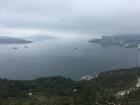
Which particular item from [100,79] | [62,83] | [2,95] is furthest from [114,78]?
[2,95]

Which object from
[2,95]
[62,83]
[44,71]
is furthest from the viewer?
[44,71]

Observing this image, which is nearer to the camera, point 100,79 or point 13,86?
point 13,86

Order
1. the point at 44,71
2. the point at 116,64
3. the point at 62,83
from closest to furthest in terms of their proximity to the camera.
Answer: the point at 62,83 → the point at 44,71 → the point at 116,64

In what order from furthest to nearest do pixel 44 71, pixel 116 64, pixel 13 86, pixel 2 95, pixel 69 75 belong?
pixel 116 64
pixel 44 71
pixel 69 75
pixel 13 86
pixel 2 95

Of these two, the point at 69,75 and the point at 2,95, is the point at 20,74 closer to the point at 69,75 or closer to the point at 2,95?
the point at 69,75

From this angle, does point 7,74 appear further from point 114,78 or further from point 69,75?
point 114,78

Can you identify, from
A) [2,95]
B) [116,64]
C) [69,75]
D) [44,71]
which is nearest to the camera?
[2,95]

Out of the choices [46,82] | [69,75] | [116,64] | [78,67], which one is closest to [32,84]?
[46,82]

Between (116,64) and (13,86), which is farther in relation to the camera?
(116,64)
